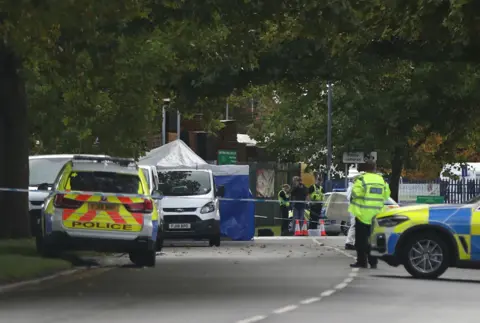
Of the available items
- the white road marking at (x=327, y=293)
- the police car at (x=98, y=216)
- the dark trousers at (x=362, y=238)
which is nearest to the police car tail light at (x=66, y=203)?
the police car at (x=98, y=216)

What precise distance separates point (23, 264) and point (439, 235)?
245 inches

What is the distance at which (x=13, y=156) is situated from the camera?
26.6 metres

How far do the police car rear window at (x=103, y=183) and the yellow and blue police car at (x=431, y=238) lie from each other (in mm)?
4156

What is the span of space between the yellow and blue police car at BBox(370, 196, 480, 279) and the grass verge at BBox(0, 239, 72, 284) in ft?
16.7

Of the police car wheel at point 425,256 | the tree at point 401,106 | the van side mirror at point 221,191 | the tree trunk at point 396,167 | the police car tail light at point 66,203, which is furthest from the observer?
the tree trunk at point 396,167

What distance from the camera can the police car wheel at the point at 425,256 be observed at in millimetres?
20312

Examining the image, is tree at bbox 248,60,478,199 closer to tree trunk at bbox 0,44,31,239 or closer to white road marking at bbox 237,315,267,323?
tree trunk at bbox 0,44,31,239

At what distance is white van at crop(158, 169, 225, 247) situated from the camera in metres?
31.8

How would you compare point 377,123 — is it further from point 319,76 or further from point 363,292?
point 363,292

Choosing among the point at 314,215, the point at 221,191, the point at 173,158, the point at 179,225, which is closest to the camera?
the point at 179,225

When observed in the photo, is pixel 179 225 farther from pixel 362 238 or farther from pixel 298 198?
pixel 298 198

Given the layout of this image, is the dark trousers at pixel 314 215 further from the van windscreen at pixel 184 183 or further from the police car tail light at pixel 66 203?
the police car tail light at pixel 66 203

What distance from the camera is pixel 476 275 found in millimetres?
22453

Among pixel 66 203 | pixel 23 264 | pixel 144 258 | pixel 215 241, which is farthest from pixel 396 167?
pixel 23 264
